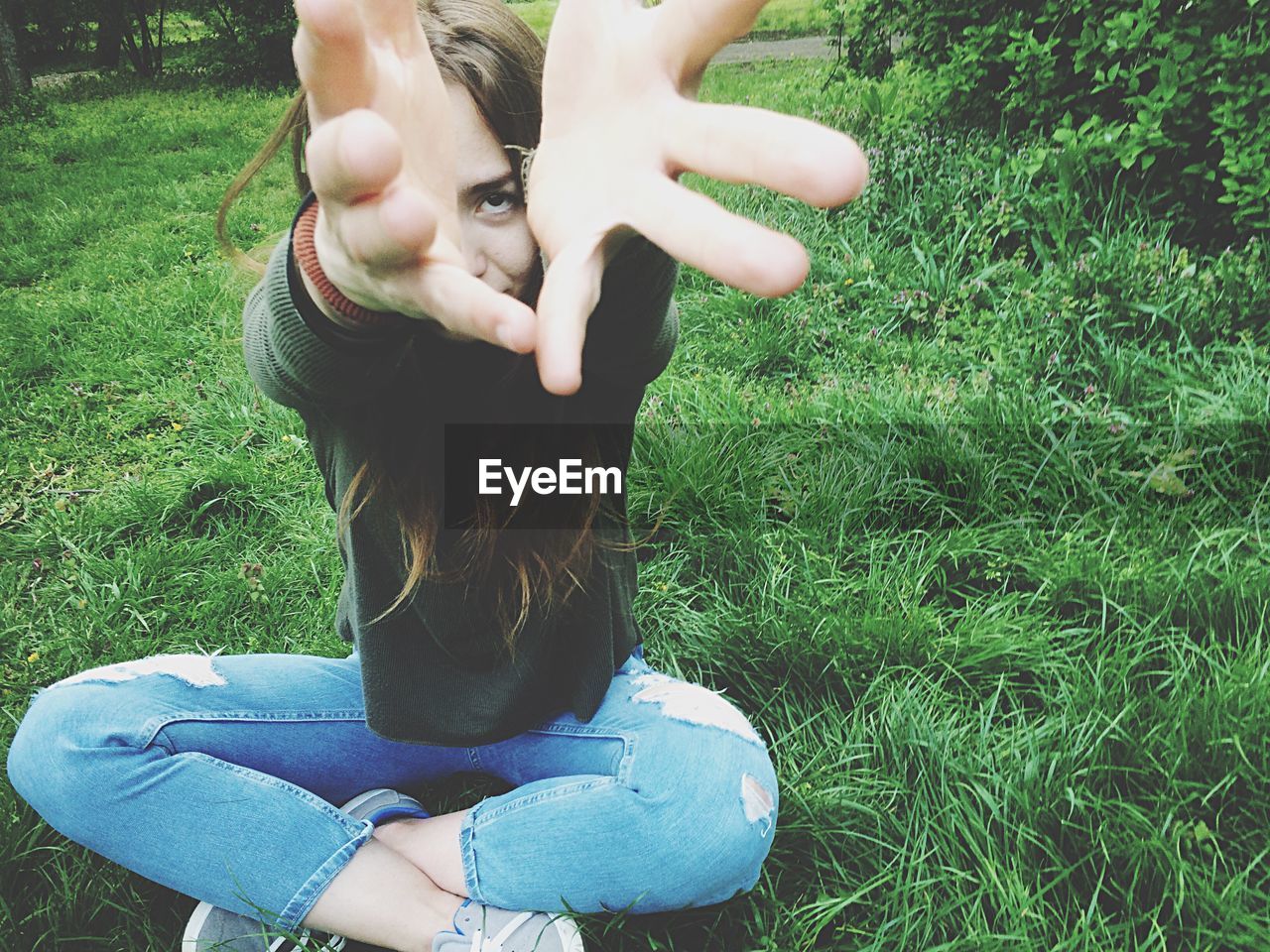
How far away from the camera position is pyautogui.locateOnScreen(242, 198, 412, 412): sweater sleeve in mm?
1001

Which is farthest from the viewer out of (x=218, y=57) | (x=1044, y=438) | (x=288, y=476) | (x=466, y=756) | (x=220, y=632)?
(x=218, y=57)

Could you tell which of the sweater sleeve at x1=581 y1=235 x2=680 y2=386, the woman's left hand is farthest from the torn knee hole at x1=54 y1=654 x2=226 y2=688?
the woman's left hand

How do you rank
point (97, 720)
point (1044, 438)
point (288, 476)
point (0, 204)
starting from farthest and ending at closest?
1. point (0, 204)
2. point (288, 476)
3. point (1044, 438)
4. point (97, 720)

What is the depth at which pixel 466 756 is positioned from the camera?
1614 millimetres

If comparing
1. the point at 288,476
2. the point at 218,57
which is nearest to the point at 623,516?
the point at 288,476

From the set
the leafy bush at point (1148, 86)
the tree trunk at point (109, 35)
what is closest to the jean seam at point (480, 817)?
the leafy bush at point (1148, 86)

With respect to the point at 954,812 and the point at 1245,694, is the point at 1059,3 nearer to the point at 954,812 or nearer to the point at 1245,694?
the point at 1245,694

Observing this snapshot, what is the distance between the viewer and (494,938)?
4.41 ft

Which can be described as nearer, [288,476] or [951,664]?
[951,664]

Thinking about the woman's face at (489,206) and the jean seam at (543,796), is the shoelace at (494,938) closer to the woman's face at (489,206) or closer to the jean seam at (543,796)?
the jean seam at (543,796)

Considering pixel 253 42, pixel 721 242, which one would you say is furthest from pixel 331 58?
pixel 253 42

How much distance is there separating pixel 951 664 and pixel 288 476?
1.79 meters

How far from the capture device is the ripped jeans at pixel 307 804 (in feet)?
4.47

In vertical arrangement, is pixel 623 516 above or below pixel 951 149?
below
